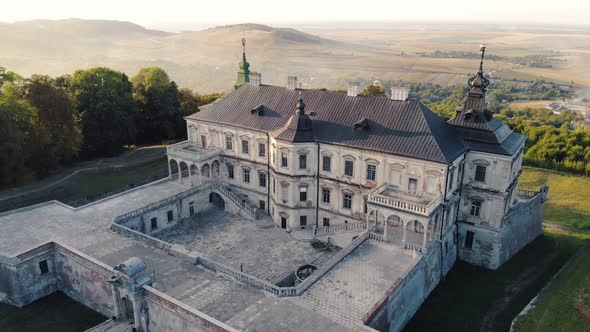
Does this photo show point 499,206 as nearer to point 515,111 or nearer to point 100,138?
point 100,138

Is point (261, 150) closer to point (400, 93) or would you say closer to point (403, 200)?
point (400, 93)

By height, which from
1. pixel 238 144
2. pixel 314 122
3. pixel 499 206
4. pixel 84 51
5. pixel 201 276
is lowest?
pixel 201 276

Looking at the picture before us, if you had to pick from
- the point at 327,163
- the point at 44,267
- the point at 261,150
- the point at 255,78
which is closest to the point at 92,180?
the point at 44,267

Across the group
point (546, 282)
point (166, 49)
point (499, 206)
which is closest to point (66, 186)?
point (499, 206)

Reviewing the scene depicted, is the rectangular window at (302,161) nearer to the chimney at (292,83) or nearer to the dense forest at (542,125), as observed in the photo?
the chimney at (292,83)

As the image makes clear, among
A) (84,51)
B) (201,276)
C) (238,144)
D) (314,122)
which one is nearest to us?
(201,276)

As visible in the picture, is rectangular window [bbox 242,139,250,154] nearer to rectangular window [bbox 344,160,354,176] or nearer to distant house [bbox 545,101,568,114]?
rectangular window [bbox 344,160,354,176]
